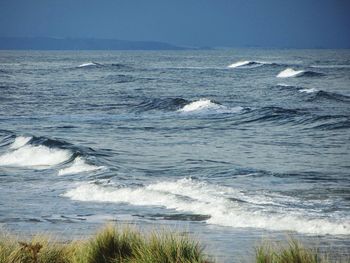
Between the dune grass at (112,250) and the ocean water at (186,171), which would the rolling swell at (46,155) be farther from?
the dune grass at (112,250)

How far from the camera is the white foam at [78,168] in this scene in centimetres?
2175

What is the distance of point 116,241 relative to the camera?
352 inches

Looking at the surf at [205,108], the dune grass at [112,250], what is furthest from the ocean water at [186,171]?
the dune grass at [112,250]

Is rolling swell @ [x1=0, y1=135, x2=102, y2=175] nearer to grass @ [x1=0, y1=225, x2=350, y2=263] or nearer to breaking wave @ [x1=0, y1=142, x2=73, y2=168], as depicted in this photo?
breaking wave @ [x1=0, y1=142, x2=73, y2=168]

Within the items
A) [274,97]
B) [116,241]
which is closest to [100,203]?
[116,241]

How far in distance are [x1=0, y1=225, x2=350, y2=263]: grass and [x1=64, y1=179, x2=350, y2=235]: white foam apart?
180 inches

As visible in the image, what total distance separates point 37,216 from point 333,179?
8.36 meters

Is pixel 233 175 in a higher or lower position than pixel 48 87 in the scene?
higher

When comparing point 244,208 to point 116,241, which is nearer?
point 116,241

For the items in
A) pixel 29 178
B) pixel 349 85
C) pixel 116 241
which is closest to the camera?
pixel 116 241

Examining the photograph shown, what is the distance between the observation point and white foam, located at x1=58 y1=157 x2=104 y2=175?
71.4 ft

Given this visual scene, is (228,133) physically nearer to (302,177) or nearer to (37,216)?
(302,177)

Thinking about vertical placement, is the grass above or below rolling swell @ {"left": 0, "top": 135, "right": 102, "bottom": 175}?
above

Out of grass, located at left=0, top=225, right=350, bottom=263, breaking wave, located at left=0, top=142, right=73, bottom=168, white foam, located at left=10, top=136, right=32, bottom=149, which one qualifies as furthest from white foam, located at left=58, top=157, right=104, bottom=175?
grass, located at left=0, top=225, right=350, bottom=263
